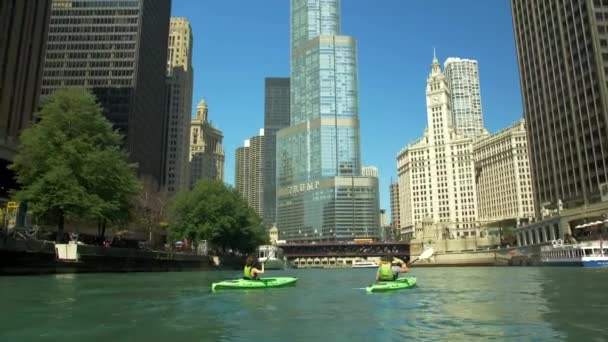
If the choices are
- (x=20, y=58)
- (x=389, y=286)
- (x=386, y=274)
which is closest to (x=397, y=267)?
(x=386, y=274)

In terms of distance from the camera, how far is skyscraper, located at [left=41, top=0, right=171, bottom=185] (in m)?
140

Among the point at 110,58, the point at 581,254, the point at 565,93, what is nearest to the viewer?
the point at 581,254

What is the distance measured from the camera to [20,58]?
269 ft

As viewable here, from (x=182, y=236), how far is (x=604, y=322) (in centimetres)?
8261

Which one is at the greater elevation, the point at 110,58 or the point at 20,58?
the point at 110,58

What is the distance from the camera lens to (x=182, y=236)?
91.5 metres

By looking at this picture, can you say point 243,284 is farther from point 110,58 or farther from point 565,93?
point 110,58

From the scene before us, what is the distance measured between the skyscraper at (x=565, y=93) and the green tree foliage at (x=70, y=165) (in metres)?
89.0

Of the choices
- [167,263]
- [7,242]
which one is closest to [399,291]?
[7,242]

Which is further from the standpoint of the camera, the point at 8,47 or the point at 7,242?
the point at 8,47

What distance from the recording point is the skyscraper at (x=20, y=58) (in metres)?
77.0

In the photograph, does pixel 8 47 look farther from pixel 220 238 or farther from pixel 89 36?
pixel 89 36

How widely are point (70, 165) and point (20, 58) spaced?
46330mm

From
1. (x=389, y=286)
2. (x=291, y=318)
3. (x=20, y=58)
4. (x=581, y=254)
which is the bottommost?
(x=291, y=318)
